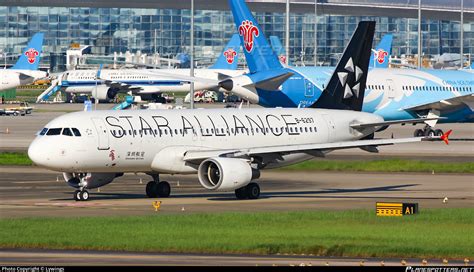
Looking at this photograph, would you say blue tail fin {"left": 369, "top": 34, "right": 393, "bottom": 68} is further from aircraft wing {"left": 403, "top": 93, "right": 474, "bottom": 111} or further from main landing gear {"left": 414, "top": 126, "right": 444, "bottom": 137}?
main landing gear {"left": 414, "top": 126, "right": 444, "bottom": 137}

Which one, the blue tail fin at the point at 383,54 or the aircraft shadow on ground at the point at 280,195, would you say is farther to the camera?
the blue tail fin at the point at 383,54

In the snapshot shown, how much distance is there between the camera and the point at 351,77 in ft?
176

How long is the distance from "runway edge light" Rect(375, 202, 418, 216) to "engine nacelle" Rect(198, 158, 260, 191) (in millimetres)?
7056

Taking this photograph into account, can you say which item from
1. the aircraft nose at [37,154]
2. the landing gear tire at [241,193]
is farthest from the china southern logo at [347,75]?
the aircraft nose at [37,154]

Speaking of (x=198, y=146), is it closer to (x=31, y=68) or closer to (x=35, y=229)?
(x=35, y=229)

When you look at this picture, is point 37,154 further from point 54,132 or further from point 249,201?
point 249,201

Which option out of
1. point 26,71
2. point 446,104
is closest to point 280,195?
point 446,104

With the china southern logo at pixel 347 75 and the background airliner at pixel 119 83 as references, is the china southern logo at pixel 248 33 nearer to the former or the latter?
the china southern logo at pixel 347 75

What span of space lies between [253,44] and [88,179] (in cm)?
3347

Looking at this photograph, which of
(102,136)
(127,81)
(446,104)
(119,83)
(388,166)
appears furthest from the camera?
(127,81)

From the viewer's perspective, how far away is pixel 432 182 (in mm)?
54281

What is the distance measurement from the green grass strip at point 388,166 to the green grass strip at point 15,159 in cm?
1393

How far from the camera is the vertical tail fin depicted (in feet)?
175

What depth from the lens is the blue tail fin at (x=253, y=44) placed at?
7888 centimetres
